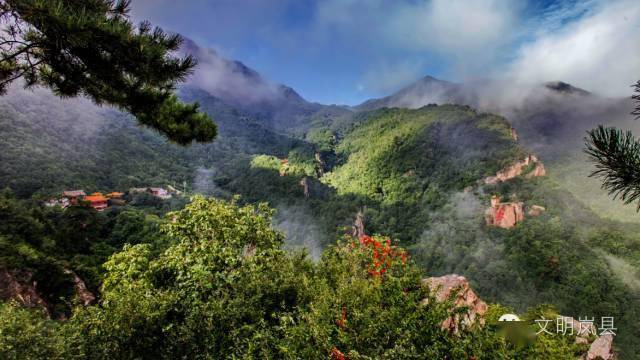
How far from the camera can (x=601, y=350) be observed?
1191 cm

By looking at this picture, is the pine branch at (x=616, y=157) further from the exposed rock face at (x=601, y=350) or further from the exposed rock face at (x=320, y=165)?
the exposed rock face at (x=320, y=165)

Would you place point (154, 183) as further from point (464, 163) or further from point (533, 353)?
point (533, 353)

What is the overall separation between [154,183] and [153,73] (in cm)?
7867

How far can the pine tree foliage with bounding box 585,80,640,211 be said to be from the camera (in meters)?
1.97

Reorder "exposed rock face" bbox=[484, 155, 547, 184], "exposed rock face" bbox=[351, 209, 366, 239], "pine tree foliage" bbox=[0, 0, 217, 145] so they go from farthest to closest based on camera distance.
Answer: "exposed rock face" bbox=[484, 155, 547, 184] → "exposed rock face" bbox=[351, 209, 366, 239] → "pine tree foliage" bbox=[0, 0, 217, 145]

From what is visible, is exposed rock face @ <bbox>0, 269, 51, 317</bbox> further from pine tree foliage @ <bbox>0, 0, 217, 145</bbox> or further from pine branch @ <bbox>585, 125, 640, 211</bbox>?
pine branch @ <bbox>585, 125, 640, 211</bbox>

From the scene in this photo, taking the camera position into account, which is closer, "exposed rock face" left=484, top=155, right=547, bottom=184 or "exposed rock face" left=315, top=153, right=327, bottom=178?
"exposed rock face" left=484, top=155, right=547, bottom=184

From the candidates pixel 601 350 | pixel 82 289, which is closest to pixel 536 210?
pixel 601 350

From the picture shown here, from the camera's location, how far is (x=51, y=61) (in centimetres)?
481

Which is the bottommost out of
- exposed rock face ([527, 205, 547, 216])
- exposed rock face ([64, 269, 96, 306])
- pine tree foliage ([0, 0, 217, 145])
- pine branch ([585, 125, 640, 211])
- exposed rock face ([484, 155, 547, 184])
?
exposed rock face ([64, 269, 96, 306])

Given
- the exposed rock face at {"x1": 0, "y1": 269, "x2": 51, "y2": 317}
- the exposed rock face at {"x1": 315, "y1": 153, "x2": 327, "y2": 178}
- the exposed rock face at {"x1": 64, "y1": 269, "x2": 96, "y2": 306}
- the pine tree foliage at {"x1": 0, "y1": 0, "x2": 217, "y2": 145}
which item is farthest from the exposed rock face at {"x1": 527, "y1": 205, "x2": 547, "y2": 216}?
the pine tree foliage at {"x1": 0, "y1": 0, "x2": 217, "y2": 145}

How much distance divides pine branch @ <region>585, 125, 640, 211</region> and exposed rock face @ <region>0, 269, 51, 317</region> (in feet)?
72.5

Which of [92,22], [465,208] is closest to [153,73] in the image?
[92,22]

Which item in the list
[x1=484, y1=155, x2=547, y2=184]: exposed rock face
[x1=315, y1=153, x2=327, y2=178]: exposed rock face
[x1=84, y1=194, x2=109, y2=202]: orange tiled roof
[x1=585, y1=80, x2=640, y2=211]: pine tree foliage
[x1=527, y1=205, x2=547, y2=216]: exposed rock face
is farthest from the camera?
[x1=315, y1=153, x2=327, y2=178]: exposed rock face
